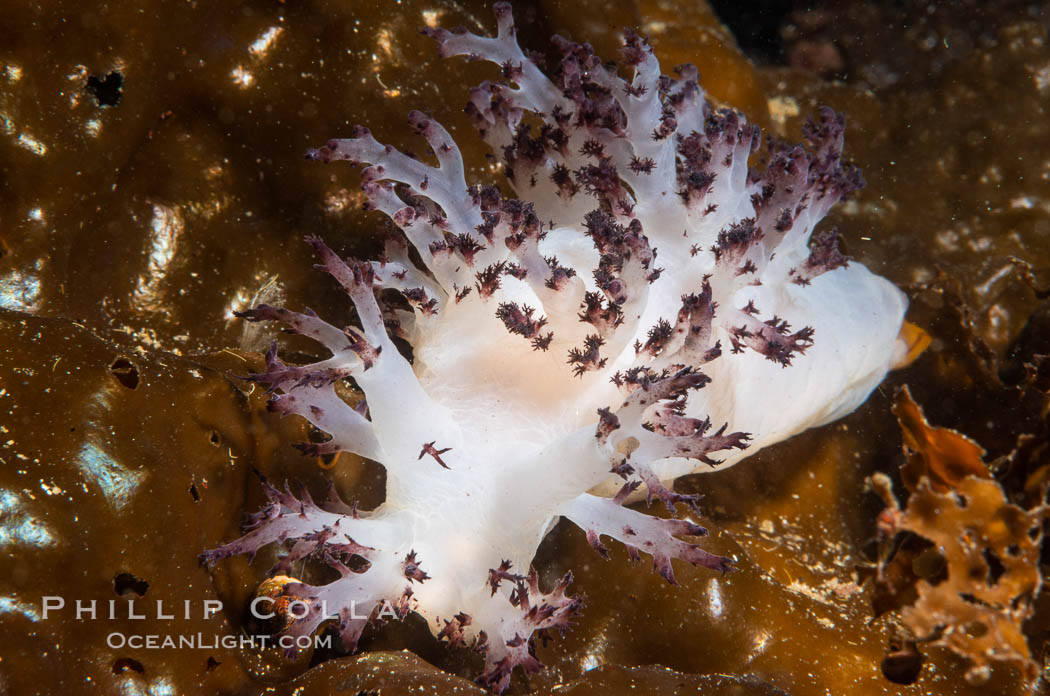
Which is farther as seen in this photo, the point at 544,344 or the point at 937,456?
the point at 544,344

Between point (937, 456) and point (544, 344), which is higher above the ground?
point (544, 344)

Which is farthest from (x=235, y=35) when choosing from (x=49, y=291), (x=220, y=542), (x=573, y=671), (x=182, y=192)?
(x=573, y=671)

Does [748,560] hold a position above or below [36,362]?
below

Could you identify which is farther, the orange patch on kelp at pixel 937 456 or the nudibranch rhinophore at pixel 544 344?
the nudibranch rhinophore at pixel 544 344

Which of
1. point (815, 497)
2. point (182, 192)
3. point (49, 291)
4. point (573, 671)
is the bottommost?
point (573, 671)

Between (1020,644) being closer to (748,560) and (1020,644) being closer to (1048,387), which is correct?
(748,560)

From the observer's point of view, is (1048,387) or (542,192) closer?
(542,192)

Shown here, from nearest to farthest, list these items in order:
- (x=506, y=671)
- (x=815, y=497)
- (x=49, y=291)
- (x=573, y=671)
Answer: (x=506, y=671)
(x=49, y=291)
(x=573, y=671)
(x=815, y=497)

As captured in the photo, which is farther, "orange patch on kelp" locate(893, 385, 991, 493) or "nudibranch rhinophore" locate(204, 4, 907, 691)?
"nudibranch rhinophore" locate(204, 4, 907, 691)
